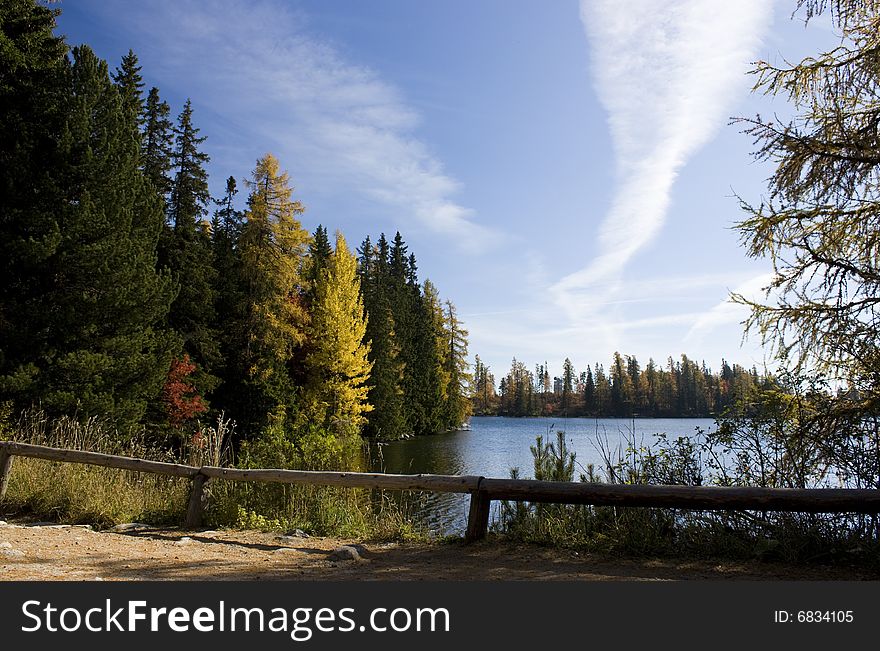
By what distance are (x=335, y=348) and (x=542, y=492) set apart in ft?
84.0

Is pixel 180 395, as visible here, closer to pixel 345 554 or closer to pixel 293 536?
pixel 293 536

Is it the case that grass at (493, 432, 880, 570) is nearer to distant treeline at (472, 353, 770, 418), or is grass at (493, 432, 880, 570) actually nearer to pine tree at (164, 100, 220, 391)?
pine tree at (164, 100, 220, 391)

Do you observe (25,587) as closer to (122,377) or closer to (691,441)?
(691,441)

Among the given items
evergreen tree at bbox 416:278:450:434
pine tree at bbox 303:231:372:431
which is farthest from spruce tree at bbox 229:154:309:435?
evergreen tree at bbox 416:278:450:434

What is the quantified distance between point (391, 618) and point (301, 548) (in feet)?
9.54

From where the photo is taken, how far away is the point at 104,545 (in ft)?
19.4

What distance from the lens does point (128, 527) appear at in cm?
714

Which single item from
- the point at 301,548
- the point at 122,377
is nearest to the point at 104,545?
the point at 301,548

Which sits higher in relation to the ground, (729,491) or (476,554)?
(729,491)

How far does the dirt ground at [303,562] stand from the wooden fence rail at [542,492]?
0.54m

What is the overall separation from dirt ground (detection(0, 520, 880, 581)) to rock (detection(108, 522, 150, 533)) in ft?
1.20

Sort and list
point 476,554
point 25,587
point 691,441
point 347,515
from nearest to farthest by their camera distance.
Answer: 1. point 25,587
2. point 476,554
3. point 691,441
4. point 347,515

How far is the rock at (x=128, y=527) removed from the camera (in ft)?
22.9

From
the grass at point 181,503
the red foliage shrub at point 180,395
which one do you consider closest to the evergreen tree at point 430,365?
the red foliage shrub at point 180,395
